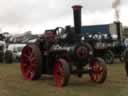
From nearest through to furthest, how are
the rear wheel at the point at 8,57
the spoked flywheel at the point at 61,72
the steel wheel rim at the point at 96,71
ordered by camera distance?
the spoked flywheel at the point at 61,72 < the steel wheel rim at the point at 96,71 < the rear wheel at the point at 8,57

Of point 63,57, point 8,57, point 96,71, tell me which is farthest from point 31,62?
point 8,57

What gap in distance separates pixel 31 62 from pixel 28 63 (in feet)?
2.11

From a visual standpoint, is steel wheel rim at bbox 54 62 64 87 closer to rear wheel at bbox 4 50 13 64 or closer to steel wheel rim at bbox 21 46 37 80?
steel wheel rim at bbox 21 46 37 80

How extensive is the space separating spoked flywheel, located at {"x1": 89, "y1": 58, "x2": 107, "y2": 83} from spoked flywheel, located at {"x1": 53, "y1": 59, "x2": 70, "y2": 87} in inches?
41.1

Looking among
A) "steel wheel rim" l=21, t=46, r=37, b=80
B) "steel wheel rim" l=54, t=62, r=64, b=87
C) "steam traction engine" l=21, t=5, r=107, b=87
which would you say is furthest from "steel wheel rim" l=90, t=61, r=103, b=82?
"steel wheel rim" l=21, t=46, r=37, b=80

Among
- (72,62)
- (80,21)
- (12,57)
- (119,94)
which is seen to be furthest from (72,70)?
(12,57)

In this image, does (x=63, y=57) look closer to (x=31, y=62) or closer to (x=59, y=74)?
(x=59, y=74)

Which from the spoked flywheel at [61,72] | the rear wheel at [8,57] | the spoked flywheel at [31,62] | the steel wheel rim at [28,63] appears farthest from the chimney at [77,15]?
the rear wheel at [8,57]

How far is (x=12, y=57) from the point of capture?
28.5 m

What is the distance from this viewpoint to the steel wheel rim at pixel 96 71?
11.8 meters

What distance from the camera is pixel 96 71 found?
12.0 m

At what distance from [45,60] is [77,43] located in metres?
1.75

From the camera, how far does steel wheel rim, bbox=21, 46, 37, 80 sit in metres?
13.0

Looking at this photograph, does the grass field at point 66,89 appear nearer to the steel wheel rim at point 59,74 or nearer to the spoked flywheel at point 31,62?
the steel wheel rim at point 59,74
